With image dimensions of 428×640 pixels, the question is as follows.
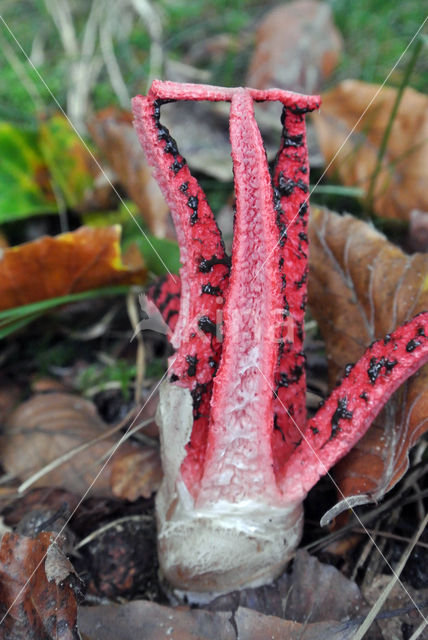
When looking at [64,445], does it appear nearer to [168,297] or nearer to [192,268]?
[168,297]

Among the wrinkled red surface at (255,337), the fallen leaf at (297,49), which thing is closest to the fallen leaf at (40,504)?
the wrinkled red surface at (255,337)

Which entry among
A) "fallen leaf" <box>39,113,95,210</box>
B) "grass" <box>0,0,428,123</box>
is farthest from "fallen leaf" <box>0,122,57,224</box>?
"grass" <box>0,0,428,123</box>

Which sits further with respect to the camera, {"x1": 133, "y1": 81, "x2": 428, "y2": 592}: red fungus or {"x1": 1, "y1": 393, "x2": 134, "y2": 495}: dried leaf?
{"x1": 1, "y1": 393, "x2": 134, "y2": 495}: dried leaf

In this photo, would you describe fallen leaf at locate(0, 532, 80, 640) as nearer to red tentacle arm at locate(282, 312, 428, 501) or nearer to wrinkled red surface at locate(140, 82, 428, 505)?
wrinkled red surface at locate(140, 82, 428, 505)

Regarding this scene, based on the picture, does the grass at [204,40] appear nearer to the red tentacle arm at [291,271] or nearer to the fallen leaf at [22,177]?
the fallen leaf at [22,177]

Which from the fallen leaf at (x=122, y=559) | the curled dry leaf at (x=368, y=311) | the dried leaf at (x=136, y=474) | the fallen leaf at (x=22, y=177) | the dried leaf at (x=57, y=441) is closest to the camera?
the curled dry leaf at (x=368, y=311)

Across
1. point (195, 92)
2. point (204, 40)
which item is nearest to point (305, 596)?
point (195, 92)

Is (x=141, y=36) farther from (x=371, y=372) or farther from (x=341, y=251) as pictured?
(x=371, y=372)
